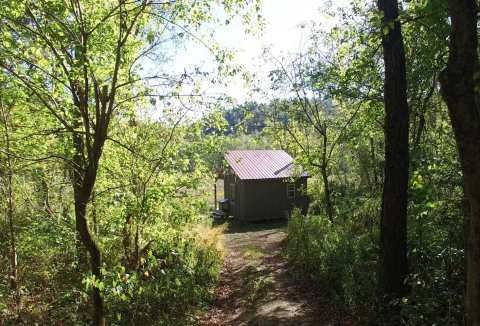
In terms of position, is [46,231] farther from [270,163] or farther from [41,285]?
[270,163]

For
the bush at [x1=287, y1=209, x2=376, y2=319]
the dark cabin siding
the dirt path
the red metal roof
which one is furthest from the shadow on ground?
the bush at [x1=287, y1=209, x2=376, y2=319]

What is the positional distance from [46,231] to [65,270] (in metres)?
3.53

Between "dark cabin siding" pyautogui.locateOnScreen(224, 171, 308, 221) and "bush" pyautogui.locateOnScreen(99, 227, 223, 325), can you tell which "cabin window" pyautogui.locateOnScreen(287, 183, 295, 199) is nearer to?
"dark cabin siding" pyautogui.locateOnScreen(224, 171, 308, 221)

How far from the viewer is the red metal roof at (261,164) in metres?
23.4

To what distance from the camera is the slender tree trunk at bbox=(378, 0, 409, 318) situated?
6012mm

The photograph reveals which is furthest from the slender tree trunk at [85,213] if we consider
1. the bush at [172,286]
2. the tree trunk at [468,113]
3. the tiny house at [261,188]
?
the tiny house at [261,188]

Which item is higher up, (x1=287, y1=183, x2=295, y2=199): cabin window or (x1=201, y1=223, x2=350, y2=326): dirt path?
(x1=287, y1=183, x2=295, y2=199): cabin window

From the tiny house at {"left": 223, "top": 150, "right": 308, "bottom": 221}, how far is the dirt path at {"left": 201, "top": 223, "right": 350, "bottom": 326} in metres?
8.60

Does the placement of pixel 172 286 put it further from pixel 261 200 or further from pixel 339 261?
pixel 261 200

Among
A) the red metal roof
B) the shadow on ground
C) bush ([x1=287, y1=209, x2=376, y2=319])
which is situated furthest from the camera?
the red metal roof

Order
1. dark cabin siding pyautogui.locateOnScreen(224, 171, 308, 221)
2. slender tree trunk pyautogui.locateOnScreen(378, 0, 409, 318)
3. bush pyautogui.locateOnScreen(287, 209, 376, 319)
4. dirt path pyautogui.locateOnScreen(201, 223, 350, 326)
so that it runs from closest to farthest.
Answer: slender tree trunk pyautogui.locateOnScreen(378, 0, 409, 318) → bush pyautogui.locateOnScreen(287, 209, 376, 319) → dirt path pyautogui.locateOnScreen(201, 223, 350, 326) → dark cabin siding pyautogui.locateOnScreen(224, 171, 308, 221)

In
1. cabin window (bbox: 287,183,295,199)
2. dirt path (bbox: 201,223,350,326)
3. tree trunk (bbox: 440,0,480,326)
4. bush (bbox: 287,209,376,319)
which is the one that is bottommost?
dirt path (bbox: 201,223,350,326)

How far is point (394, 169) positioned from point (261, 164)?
18.6 meters

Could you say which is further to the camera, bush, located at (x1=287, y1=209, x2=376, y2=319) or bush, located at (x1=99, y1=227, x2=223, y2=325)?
bush, located at (x1=99, y1=227, x2=223, y2=325)
